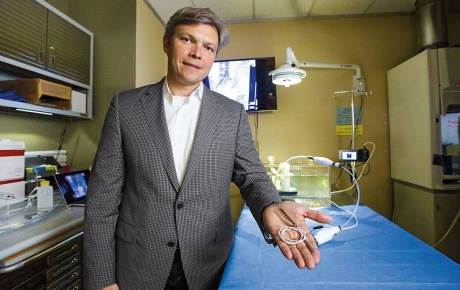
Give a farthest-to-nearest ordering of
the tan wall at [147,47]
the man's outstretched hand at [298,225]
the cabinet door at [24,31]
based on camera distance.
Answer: the tan wall at [147,47]
the cabinet door at [24,31]
the man's outstretched hand at [298,225]

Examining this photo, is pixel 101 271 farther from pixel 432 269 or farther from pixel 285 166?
pixel 285 166

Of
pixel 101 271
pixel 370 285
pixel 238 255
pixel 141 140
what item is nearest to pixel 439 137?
pixel 370 285

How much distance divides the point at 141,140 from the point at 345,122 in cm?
227

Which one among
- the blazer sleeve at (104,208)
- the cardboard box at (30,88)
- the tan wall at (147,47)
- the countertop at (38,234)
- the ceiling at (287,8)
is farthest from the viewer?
the ceiling at (287,8)

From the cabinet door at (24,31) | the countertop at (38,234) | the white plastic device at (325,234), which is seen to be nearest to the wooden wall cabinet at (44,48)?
the cabinet door at (24,31)

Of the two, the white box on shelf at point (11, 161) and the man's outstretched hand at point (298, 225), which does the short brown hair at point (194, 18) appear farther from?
the white box on shelf at point (11, 161)

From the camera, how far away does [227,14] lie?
255 centimetres

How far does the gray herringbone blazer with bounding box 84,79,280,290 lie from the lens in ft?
2.81

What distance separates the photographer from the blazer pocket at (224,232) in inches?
37.0

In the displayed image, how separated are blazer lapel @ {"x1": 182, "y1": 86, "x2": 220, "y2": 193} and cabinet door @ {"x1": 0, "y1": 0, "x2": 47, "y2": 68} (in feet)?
4.32

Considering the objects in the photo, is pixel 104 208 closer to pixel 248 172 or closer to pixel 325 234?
pixel 248 172

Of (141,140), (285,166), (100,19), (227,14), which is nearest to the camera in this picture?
(141,140)

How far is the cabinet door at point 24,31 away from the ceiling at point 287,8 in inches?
37.9

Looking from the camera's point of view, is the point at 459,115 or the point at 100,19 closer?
the point at 459,115
